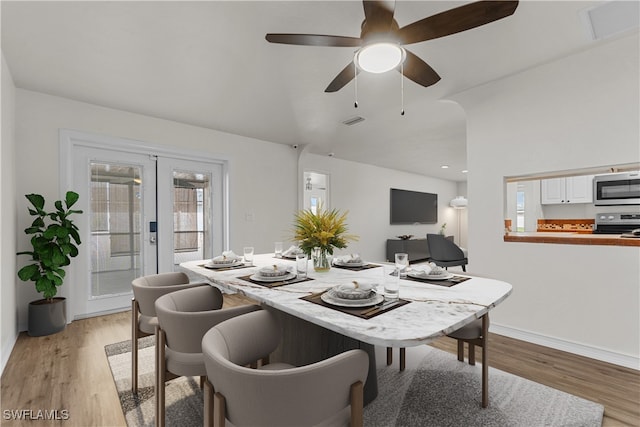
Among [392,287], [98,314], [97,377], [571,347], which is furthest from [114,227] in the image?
[571,347]

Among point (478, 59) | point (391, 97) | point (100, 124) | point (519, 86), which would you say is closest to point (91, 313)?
point (100, 124)

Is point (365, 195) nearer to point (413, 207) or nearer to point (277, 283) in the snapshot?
point (413, 207)

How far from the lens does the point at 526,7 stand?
5.96 feet

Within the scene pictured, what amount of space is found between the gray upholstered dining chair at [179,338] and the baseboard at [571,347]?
2.45 metres

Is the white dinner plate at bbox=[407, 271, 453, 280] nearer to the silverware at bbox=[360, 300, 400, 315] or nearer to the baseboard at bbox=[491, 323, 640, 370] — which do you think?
the silverware at bbox=[360, 300, 400, 315]

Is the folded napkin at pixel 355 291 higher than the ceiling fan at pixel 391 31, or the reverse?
the ceiling fan at pixel 391 31

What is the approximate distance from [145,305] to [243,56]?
6.41 ft

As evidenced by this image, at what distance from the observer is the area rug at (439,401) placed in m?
1.61

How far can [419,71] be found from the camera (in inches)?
74.8

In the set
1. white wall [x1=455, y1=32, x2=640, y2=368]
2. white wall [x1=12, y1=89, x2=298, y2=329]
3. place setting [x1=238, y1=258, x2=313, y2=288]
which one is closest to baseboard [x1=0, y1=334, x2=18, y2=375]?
white wall [x1=12, y1=89, x2=298, y2=329]

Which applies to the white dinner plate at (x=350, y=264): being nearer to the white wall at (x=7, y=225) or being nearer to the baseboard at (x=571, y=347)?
the baseboard at (x=571, y=347)

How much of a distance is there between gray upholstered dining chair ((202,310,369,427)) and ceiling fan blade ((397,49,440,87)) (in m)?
1.68

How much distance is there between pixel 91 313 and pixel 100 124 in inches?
84.6

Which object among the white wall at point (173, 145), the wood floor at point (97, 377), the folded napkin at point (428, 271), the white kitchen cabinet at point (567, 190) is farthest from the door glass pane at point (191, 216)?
the white kitchen cabinet at point (567, 190)
